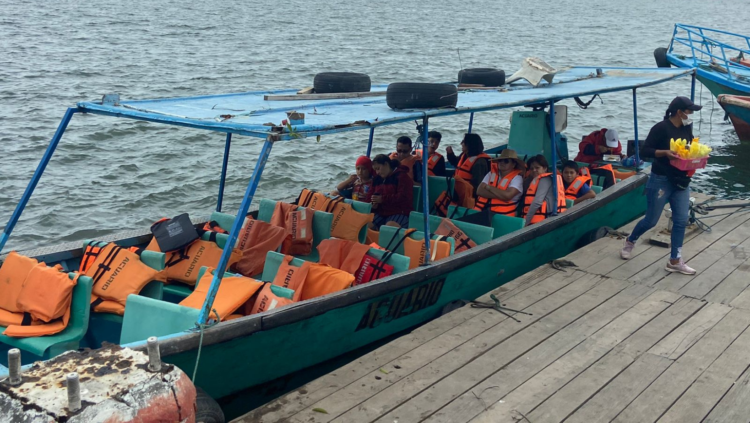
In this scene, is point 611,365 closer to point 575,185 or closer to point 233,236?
point 233,236

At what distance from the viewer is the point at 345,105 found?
6.93 metres

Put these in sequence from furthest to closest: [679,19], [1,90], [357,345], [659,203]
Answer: [679,19] < [1,90] < [659,203] < [357,345]

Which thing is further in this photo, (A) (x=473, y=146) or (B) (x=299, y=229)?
(A) (x=473, y=146)

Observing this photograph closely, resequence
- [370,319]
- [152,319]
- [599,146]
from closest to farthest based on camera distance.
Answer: [152,319]
[370,319]
[599,146]

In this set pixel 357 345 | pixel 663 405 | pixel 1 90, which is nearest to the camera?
pixel 663 405

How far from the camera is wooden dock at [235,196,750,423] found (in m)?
4.96

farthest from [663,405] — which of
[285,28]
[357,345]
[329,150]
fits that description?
[285,28]

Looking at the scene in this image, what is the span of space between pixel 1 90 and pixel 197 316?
16.8 meters

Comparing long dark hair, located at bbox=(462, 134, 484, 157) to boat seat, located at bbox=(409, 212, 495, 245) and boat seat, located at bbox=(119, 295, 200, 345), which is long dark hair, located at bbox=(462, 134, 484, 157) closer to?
boat seat, located at bbox=(409, 212, 495, 245)

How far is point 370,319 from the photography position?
6277 millimetres

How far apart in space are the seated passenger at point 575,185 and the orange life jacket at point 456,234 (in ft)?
6.94

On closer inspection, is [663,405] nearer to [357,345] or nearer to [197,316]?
[357,345]

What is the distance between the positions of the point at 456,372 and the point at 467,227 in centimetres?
246

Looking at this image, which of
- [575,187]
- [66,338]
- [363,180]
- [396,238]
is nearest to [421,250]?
[396,238]
